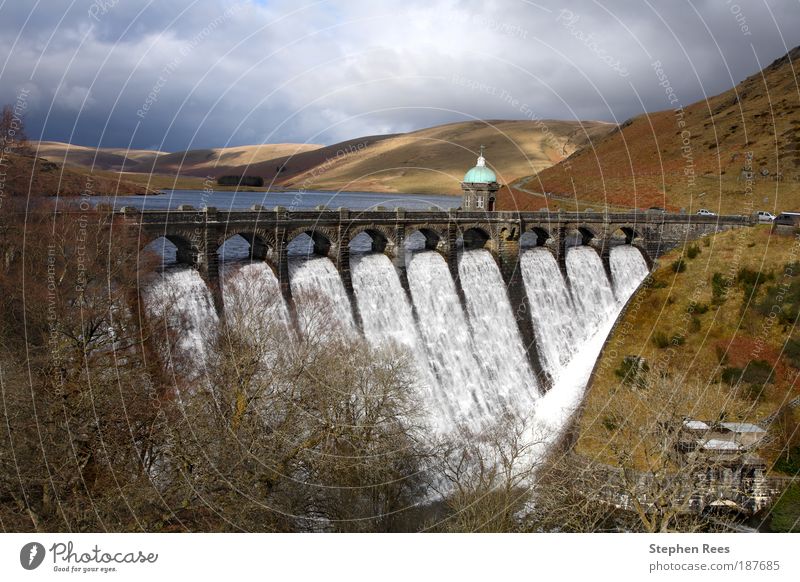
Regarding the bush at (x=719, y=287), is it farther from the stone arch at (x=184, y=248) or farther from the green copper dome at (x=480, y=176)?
the stone arch at (x=184, y=248)

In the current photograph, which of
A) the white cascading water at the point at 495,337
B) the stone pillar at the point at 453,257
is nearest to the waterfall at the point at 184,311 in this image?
the stone pillar at the point at 453,257

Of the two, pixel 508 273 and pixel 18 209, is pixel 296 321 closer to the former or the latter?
pixel 18 209

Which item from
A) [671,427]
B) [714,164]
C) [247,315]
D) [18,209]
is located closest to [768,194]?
[714,164]

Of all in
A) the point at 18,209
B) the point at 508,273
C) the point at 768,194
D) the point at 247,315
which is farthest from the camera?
the point at 768,194

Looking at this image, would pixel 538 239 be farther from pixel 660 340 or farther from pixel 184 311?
pixel 184 311

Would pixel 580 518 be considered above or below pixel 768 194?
below

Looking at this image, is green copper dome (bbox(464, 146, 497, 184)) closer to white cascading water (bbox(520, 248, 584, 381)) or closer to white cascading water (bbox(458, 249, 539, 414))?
white cascading water (bbox(520, 248, 584, 381))
